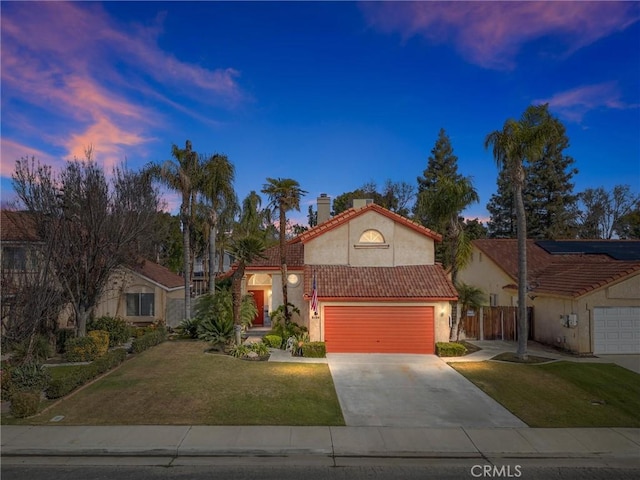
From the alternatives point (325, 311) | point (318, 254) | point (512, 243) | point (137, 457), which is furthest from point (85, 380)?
point (512, 243)

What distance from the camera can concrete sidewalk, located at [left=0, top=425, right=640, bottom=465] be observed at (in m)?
9.35

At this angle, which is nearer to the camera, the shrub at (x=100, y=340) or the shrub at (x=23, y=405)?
the shrub at (x=23, y=405)

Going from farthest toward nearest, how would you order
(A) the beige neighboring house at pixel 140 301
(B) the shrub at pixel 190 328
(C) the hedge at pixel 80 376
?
Answer: (A) the beige neighboring house at pixel 140 301, (B) the shrub at pixel 190 328, (C) the hedge at pixel 80 376

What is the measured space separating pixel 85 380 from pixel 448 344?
14.9 metres

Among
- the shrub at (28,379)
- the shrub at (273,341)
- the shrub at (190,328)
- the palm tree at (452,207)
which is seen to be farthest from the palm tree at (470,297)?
the shrub at (28,379)

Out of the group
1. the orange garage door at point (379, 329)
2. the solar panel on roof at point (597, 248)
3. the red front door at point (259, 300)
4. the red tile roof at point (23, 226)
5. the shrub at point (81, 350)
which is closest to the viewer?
the shrub at point (81, 350)

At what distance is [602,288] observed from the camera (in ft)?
62.7

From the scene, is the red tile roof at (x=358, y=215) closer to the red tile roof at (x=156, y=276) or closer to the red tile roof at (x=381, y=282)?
the red tile roof at (x=381, y=282)

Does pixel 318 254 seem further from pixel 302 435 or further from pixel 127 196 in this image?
pixel 302 435

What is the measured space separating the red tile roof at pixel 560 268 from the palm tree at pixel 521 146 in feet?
11.5

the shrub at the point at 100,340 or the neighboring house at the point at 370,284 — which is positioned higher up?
the neighboring house at the point at 370,284

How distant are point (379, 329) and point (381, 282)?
91.2 inches

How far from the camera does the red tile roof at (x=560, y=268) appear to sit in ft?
63.1

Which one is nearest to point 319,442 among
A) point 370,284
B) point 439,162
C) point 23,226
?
point 370,284
